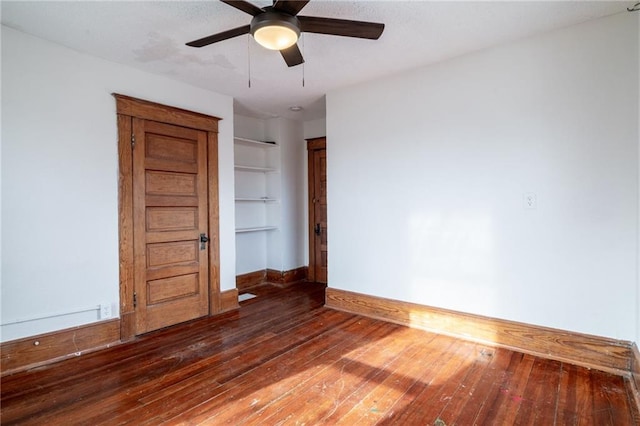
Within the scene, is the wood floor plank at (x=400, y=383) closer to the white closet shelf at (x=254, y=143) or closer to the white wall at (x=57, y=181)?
the white wall at (x=57, y=181)

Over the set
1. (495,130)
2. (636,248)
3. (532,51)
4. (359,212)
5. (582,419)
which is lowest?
(582,419)

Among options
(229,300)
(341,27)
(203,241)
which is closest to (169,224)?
(203,241)

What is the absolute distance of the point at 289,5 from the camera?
1818 mm

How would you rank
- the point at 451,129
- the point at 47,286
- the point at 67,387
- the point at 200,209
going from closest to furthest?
the point at 67,387, the point at 47,286, the point at 451,129, the point at 200,209

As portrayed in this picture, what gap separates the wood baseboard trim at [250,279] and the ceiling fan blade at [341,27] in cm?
376

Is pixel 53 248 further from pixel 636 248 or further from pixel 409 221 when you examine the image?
pixel 636 248

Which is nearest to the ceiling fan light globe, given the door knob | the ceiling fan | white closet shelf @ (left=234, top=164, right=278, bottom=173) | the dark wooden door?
the ceiling fan

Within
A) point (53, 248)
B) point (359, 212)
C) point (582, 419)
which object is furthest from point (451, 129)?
point (53, 248)

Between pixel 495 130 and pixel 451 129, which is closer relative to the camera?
pixel 495 130

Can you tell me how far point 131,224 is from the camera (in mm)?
3199

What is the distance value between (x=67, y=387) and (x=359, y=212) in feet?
9.83

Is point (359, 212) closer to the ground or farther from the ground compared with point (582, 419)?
farther from the ground

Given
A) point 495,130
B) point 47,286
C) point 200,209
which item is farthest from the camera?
point 200,209

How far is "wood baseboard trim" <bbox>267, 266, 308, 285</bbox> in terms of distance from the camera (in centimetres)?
520
